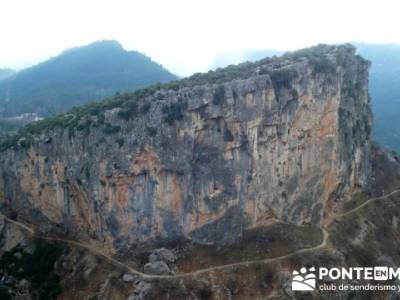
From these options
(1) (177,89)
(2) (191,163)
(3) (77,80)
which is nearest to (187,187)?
(2) (191,163)

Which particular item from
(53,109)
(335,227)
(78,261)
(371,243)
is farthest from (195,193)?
(53,109)

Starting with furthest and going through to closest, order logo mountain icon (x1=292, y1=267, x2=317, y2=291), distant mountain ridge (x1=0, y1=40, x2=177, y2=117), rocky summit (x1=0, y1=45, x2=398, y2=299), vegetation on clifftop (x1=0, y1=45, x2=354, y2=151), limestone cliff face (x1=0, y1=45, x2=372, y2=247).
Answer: distant mountain ridge (x1=0, y1=40, x2=177, y2=117) < vegetation on clifftop (x1=0, y1=45, x2=354, y2=151) < limestone cliff face (x1=0, y1=45, x2=372, y2=247) < rocky summit (x1=0, y1=45, x2=398, y2=299) < logo mountain icon (x1=292, y1=267, x2=317, y2=291)

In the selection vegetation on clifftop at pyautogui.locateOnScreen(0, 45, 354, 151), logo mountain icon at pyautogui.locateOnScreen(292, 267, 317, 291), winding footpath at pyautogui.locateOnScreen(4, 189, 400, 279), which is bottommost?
logo mountain icon at pyautogui.locateOnScreen(292, 267, 317, 291)

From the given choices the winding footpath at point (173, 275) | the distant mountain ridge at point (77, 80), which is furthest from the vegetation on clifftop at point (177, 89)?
the distant mountain ridge at point (77, 80)

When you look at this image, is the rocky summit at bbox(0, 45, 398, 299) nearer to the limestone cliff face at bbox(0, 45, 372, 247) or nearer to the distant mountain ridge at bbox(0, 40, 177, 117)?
the limestone cliff face at bbox(0, 45, 372, 247)

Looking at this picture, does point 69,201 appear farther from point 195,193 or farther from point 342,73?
point 342,73

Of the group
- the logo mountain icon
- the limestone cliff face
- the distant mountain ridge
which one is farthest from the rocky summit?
the distant mountain ridge
